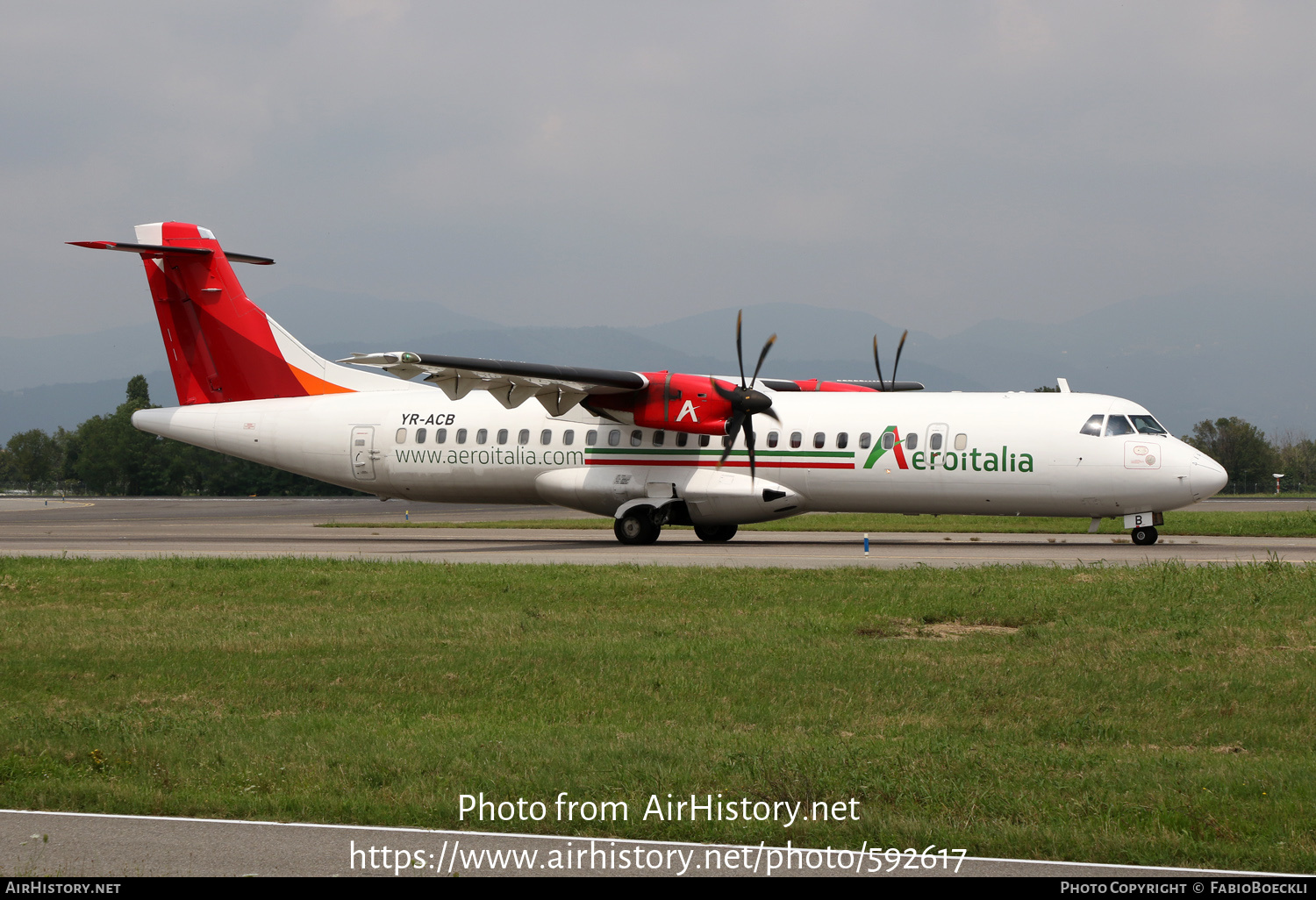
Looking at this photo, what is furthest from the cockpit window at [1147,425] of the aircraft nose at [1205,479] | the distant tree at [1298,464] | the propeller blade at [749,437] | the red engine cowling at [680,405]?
the distant tree at [1298,464]

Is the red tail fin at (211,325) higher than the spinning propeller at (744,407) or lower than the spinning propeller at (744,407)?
higher

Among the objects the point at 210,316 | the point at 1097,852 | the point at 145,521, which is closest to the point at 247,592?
the point at 1097,852

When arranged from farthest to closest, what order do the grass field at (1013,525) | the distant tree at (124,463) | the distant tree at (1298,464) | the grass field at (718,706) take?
1. the distant tree at (1298,464)
2. the distant tree at (124,463)
3. the grass field at (1013,525)
4. the grass field at (718,706)

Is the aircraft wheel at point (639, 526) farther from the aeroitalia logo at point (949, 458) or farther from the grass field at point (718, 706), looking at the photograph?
the grass field at point (718, 706)

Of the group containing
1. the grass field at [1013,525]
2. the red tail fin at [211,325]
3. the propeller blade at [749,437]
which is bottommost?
the grass field at [1013,525]

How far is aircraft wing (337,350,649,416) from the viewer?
24594 mm

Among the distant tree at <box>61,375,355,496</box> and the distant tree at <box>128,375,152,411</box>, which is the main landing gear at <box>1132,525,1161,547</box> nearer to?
the distant tree at <box>61,375,355,496</box>

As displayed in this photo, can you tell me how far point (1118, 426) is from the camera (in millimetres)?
24797

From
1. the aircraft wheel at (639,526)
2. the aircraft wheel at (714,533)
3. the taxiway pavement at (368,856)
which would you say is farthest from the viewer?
the aircraft wheel at (714,533)

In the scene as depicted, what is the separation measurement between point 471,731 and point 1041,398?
66.0ft

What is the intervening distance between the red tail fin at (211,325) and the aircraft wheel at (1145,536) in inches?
796

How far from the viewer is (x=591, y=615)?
14336mm

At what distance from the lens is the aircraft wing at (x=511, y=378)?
24594 mm
